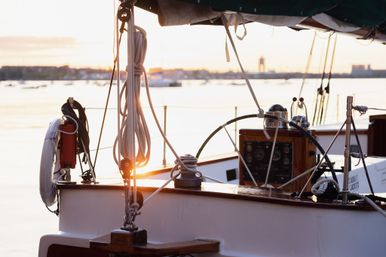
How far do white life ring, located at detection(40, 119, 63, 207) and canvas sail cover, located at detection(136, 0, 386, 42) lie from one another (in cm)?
104

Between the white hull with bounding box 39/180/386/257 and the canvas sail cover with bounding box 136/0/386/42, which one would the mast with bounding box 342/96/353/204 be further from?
the canvas sail cover with bounding box 136/0/386/42

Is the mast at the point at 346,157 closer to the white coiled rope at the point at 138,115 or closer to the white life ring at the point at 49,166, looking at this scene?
the white coiled rope at the point at 138,115

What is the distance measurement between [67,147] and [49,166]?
20cm

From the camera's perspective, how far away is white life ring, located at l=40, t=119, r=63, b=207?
4.58 m

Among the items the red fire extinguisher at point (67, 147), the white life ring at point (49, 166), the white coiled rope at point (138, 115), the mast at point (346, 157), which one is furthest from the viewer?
the red fire extinguisher at point (67, 147)

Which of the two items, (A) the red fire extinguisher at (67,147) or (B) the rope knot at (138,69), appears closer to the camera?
(B) the rope knot at (138,69)

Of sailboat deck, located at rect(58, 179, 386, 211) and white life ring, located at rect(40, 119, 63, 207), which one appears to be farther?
white life ring, located at rect(40, 119, 63, 207)

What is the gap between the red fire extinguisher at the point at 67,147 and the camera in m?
4.72

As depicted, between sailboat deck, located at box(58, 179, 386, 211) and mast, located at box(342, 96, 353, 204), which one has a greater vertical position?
mast, located at box(342, 96, 353, 204)

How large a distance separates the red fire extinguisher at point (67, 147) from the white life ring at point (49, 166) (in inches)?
1.8

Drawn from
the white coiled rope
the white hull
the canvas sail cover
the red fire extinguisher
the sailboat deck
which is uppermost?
the canvas sail cover

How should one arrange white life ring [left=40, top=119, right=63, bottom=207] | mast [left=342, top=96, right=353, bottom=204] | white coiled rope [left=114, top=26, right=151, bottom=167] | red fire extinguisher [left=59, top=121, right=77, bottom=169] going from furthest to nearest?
red fire extinguisher [left=59, top=121, right=77, bottom=169], white life ring [left=40, top=119, right=63, bottom=207], mast [left=342, top=96, right=353, bottom=204], white coiled rope [left=114, top=26, right=151, bottom=167]

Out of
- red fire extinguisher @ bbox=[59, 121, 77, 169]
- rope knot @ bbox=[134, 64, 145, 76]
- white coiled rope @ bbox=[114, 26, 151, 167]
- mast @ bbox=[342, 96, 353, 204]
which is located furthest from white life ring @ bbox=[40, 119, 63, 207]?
mast @ bbox=[342, 96, 353, 204]

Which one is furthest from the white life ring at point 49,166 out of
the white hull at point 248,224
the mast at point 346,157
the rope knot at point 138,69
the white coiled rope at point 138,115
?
the mast at point 346,157
